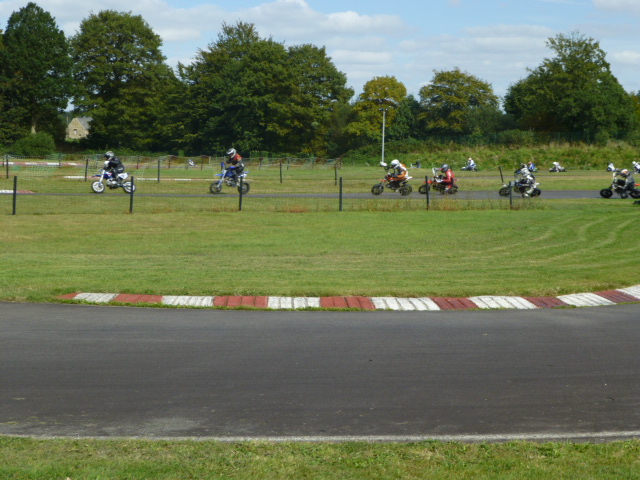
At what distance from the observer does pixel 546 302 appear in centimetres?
1105

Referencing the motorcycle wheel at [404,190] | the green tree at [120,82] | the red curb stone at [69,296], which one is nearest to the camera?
the red curb stone at [69,296]

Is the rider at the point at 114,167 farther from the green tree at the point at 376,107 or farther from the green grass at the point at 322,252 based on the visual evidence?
the green tree at the point at 376,107

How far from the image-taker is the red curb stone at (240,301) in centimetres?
1055

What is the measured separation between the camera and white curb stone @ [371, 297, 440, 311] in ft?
34.5

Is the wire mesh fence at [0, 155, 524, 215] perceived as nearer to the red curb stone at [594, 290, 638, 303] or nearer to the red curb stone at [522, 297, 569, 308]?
the red curb stone at [594, 290, 638, 303]

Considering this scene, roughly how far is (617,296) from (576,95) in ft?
246

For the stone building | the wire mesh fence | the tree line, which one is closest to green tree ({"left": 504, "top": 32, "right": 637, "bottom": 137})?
the tree line

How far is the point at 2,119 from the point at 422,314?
8511 cm

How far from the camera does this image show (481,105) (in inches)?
3757

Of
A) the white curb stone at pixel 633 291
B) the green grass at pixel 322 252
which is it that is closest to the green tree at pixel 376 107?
the green grass at pixel 322 252

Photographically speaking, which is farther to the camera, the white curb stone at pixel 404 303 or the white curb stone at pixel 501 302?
the white curb stone at pixel 501 302

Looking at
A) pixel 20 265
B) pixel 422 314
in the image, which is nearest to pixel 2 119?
pixel 20 265

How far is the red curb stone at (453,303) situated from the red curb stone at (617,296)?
2128 millimetres

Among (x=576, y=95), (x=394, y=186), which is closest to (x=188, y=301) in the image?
(x=394, y=186)
